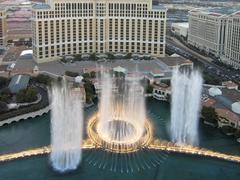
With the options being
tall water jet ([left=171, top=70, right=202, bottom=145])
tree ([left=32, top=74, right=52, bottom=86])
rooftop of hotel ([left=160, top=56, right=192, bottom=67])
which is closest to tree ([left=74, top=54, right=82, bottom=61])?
tree ([left=32, top=74, right=52, bottom=86])

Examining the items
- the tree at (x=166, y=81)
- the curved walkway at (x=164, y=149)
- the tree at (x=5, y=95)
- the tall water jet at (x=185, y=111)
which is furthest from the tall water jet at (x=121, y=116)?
the tree at (x=5, y=95)

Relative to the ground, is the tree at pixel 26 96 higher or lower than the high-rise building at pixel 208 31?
lower

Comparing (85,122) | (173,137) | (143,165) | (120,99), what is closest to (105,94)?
(120,99)

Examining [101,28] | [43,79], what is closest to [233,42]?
[101,28]

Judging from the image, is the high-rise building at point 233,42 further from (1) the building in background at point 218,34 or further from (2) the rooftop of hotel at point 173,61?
(2) the rooftop of hotel at point 173,61

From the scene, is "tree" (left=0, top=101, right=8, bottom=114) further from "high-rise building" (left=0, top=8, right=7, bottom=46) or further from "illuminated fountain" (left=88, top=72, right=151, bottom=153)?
"high-rise building" (left=0, top=8, right=7, bottom=46)

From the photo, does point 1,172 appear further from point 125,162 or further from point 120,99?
point 120,99
